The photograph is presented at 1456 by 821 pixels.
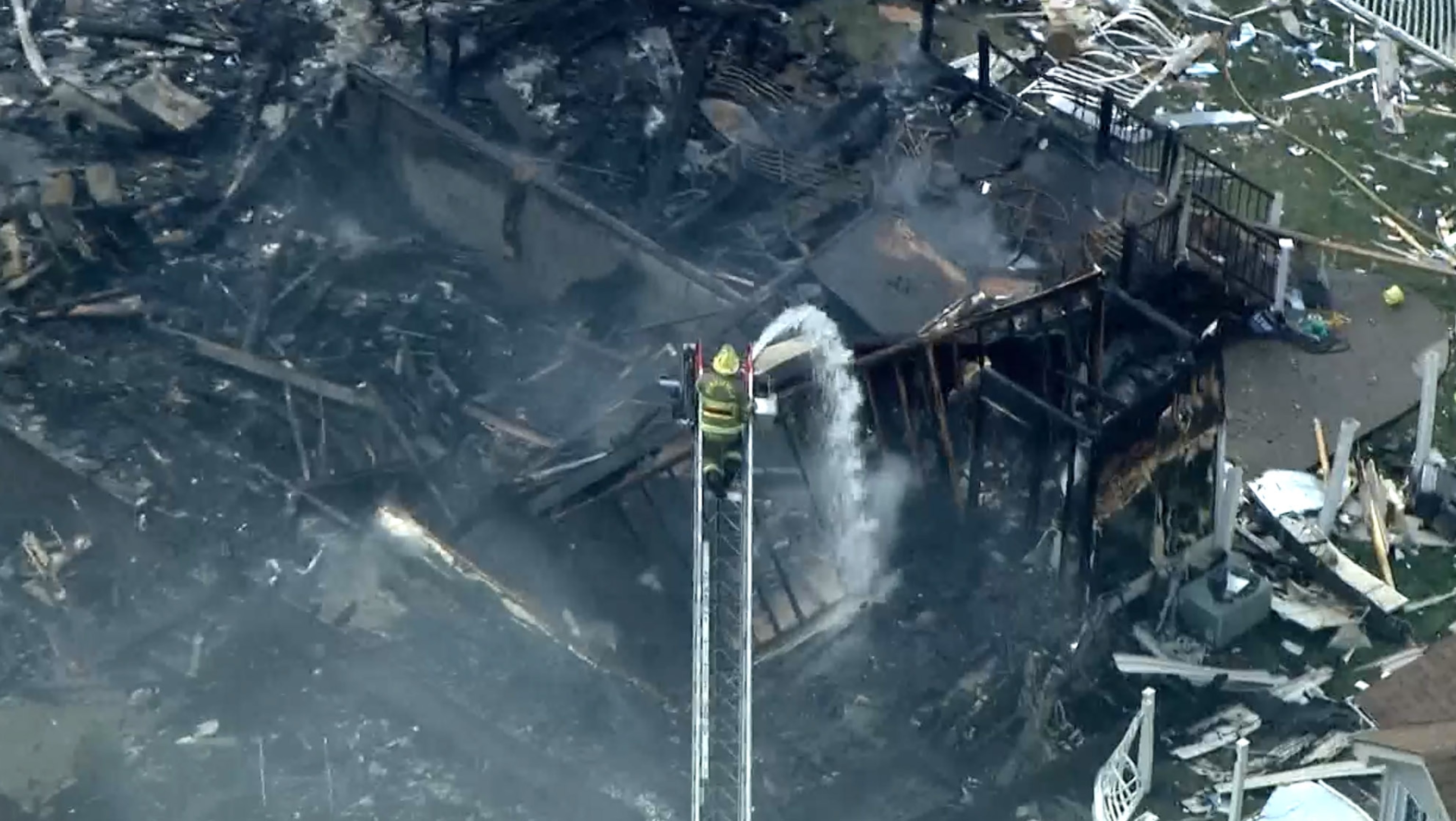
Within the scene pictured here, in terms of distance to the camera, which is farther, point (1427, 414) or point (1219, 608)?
point (1427, 414)

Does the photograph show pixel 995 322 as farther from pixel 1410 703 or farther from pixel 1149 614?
pixel 1410 703

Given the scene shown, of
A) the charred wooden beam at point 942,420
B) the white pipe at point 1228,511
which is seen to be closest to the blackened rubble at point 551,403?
the charred wooden beam at point 942,420

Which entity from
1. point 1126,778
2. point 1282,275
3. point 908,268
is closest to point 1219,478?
point 1126,778

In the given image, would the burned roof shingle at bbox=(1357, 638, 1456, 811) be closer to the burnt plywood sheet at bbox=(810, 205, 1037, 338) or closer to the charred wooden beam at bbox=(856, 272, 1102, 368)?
the charred wooden beam at bbox=(856, 272, 1102, 368)

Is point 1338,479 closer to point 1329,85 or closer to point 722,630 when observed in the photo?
point 722,630

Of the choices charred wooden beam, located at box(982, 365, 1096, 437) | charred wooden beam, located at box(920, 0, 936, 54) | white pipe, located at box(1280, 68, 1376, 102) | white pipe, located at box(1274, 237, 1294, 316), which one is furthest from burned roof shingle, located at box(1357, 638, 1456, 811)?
white pipe, located at box(1280, 68, 1376, 102)
